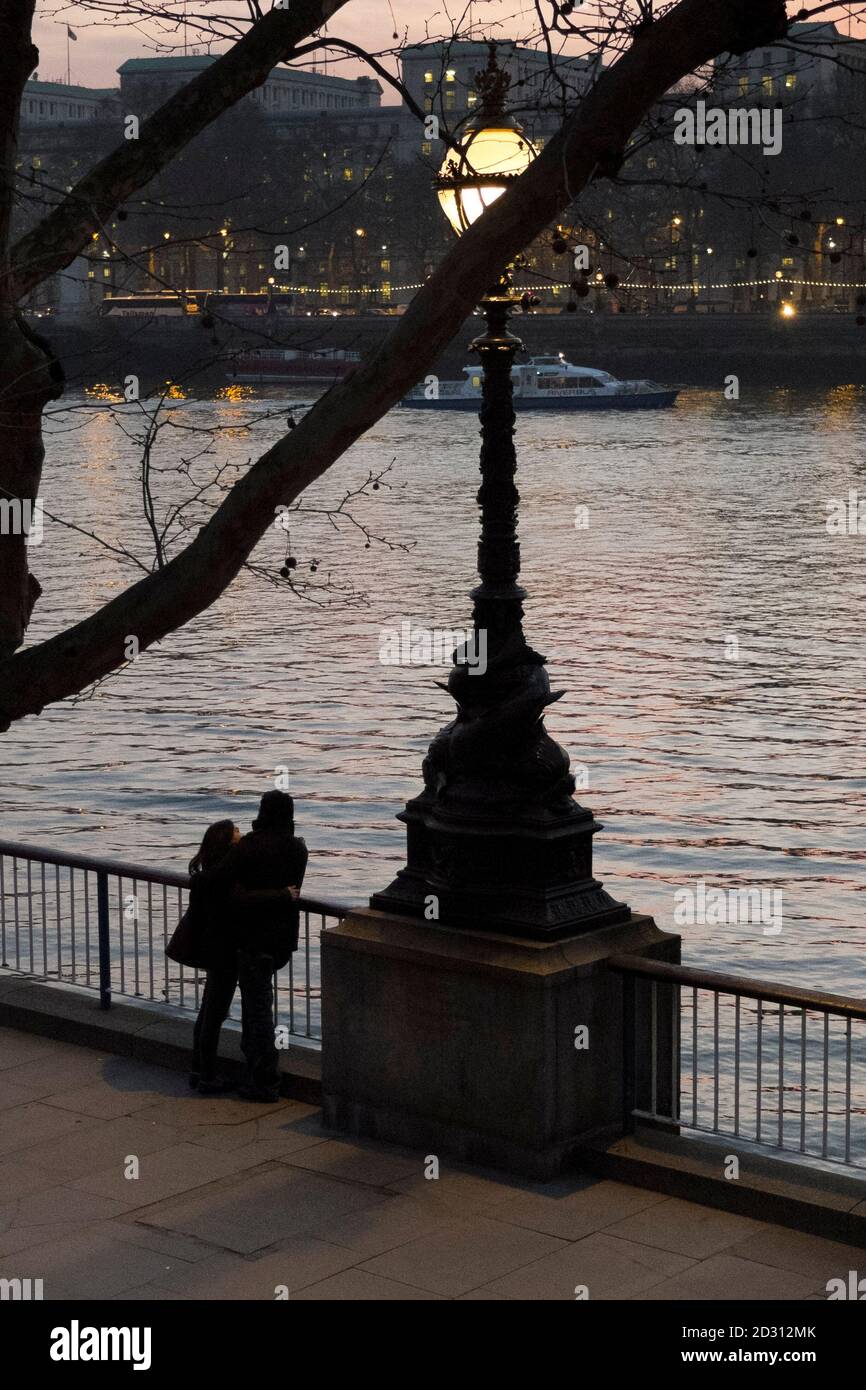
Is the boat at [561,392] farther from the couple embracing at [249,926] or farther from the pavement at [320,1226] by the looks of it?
the pavement at [320,1226]

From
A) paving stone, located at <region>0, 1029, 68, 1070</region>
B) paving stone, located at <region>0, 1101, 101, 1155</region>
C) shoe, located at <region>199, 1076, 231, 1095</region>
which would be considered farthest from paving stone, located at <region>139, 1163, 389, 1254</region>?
paving stone, located at <region>0, 1029, 68, 1070</region>

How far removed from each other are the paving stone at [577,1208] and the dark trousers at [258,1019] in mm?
1710

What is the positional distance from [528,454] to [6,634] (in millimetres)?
66945

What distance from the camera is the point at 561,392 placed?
97.6m

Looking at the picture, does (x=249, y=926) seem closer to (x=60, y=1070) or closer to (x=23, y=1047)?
(x=60, y=1070)

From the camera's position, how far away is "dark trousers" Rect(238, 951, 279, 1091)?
955 cm

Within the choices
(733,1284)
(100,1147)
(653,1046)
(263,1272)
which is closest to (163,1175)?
(100,1147)

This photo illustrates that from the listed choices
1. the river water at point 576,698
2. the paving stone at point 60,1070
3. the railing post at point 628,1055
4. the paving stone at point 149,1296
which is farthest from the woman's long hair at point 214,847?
the paving stone at point 149,1296

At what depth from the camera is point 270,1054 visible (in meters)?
9.66

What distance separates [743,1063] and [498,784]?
5.99 m

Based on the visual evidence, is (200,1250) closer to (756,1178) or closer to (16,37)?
→ (756,1178)

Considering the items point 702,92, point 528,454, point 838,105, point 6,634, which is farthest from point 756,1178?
point 838,105

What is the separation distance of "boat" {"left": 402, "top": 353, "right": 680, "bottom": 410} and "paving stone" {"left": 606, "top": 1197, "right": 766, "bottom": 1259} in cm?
8720

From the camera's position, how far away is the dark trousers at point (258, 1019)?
9.55m
